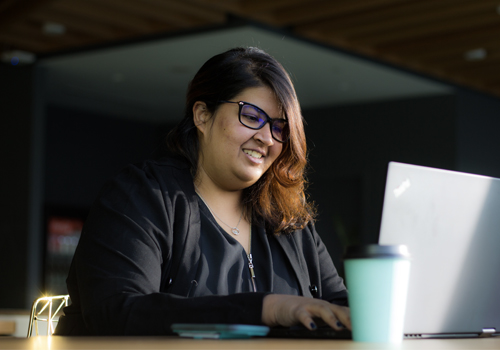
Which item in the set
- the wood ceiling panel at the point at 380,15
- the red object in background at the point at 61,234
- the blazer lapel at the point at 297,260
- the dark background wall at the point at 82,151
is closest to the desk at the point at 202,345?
the blazer lapel at the point at 297,260

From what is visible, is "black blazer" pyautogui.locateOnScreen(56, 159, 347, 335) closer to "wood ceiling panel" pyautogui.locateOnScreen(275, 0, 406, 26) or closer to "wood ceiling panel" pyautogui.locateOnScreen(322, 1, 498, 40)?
"wood ceiling panel" pyautogui.locateOnScreen(275, 0, 406, 26)

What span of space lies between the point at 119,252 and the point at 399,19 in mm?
4885

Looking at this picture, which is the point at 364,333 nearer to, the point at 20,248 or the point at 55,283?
the point at 20,248

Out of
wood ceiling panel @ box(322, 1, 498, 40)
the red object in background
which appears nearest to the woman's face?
wood ceiling panel @ box(322, 1, 498, 40)

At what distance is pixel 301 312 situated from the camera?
1.17 metres

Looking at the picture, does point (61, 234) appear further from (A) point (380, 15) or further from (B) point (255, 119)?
(B) point (255, 119)

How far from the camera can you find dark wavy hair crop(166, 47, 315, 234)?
1896 millimetres

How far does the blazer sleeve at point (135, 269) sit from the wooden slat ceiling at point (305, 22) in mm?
4121

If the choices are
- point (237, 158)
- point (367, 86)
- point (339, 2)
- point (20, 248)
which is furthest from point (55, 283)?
point (237, 158)

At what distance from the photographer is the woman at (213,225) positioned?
1.37m

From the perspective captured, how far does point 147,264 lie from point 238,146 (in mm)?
495

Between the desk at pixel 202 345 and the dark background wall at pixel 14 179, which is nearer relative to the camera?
the desk at pixel 202 345

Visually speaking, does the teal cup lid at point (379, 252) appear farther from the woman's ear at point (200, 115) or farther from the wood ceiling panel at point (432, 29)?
the wood ceiling panel at point (432, 29)

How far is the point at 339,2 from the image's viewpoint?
18.1 feet
